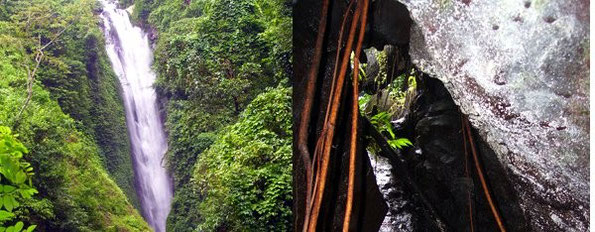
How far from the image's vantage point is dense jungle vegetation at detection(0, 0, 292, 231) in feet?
26.7

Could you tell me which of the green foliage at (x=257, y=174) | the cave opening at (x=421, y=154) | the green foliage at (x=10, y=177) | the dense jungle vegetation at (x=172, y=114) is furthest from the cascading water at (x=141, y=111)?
the green foliage at (x=10, y=177)

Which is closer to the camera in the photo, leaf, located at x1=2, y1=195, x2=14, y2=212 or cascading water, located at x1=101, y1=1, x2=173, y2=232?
leaf, located at x1=2, y1=195, x2=14, y2=212

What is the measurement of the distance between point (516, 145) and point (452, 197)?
Answer: 1817 mm

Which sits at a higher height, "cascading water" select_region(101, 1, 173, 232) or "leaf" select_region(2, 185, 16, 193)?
"cascading water" select_region(101, 1, 173, 232)

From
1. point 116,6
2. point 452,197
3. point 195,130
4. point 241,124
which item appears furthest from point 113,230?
point 116,6

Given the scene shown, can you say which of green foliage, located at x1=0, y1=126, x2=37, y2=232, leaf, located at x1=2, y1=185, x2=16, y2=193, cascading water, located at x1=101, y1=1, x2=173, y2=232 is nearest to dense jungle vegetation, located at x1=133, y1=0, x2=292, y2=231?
cascading water, located at x1=101, y1=1, x2=173, y2=232

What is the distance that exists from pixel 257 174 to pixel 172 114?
849 cm

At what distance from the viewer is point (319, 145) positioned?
5.07ft

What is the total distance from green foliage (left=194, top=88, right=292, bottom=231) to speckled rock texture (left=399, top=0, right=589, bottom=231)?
239 inches

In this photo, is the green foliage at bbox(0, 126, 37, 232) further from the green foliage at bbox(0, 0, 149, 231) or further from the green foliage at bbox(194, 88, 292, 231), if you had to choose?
the green foliage at bbox(0, 0, 149, 231)

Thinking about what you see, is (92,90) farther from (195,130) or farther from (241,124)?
(241,124)

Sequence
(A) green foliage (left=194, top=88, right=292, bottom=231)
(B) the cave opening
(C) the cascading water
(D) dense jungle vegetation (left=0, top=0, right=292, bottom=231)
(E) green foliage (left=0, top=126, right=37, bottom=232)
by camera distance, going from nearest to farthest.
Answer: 1. (B) the cave opening
2. (E) green foliage (left=0, top=126, right=37, bottom=232)
3. (A) green foliage (left=194, top=88, right=292, bottom=231)
4. (D) dense jungle vegetation (left=0, top=0, right=292, bottom=231)
5. (C) the cascading water

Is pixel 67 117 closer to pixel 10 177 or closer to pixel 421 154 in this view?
pixel 10 177

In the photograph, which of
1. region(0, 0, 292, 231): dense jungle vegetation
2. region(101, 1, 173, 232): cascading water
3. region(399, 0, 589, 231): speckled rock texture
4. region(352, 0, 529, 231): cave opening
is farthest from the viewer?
region(101, 1, 173, 232): cascading water
